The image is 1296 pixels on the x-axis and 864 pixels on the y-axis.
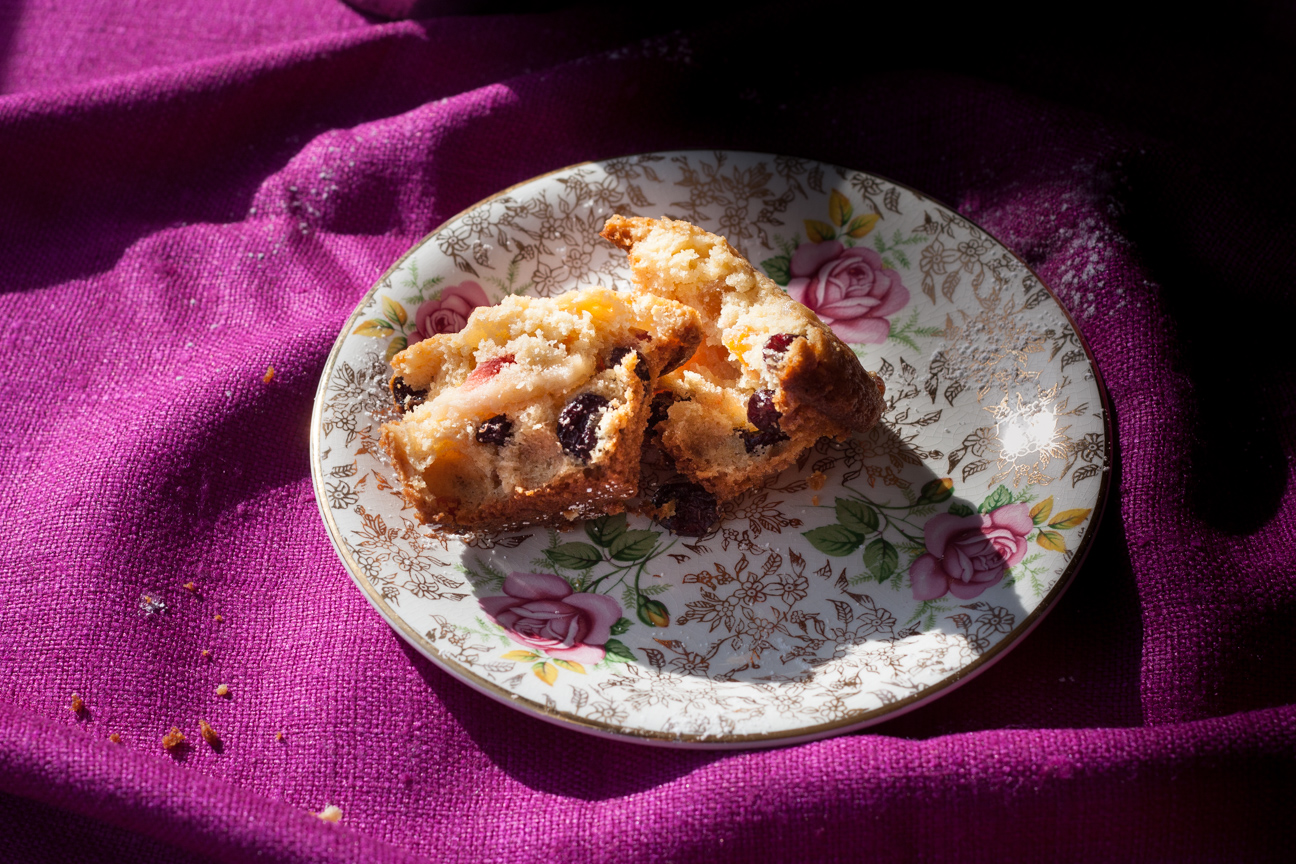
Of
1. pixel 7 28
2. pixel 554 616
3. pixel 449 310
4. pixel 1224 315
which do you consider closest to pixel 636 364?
pixel 554 616

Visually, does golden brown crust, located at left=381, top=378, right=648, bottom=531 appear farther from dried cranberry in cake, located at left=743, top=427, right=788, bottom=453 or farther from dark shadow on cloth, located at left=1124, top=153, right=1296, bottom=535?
dark shadow on cloth, located at left=1124, top=153, right=1296, bottom=535

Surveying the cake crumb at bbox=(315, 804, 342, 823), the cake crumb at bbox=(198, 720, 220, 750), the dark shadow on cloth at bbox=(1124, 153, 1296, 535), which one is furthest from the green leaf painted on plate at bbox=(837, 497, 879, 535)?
the cake crumb at bbox=(198, 720, 220, 750)

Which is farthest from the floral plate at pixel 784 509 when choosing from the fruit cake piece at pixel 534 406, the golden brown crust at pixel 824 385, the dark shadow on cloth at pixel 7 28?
the dark shadow on cloth at pixel 7 28

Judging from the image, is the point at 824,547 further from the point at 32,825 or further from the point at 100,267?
the point at 100,267

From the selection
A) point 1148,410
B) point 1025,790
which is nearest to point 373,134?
point 1148,410

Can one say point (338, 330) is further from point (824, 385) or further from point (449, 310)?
point (824, 385)

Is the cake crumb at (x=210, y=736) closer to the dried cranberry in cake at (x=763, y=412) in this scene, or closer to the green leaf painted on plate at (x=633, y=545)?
the green leaf painted on plate at (x=633, y=545)
